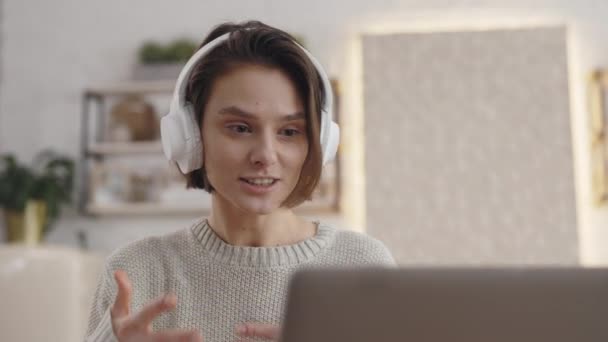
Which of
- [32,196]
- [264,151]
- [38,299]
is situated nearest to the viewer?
[264,151]

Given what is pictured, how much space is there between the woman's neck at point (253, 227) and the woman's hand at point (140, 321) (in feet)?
1.03

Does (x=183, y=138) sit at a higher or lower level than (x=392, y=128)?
lower

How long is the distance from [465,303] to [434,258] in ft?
8.48

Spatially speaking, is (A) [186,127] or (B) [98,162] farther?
(B) [98,162]

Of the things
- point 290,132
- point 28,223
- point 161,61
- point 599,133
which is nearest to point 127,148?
point 161,61

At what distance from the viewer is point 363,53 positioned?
10.0 ft

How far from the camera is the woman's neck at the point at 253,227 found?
1.02m

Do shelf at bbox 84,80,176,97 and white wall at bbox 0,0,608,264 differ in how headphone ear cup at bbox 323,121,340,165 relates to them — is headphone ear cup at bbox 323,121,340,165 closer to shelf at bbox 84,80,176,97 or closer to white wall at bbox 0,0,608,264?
white wall at bbox 0,0,608,264

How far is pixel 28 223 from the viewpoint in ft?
9.93

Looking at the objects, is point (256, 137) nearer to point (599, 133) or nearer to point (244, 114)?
point (244, 114)

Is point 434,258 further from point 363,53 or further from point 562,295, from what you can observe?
point 562,295

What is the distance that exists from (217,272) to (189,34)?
2340 mm

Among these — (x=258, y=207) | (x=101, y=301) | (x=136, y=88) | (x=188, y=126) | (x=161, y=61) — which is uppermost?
(x=161, y=61)

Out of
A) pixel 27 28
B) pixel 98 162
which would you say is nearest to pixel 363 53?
pixel 98 162
